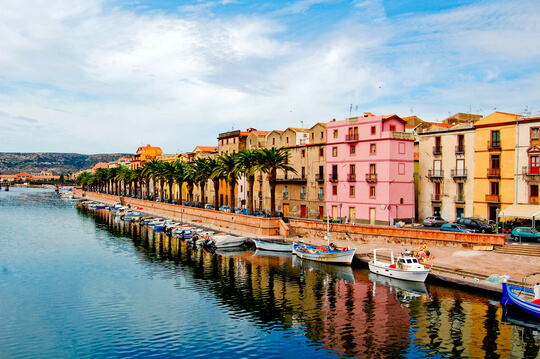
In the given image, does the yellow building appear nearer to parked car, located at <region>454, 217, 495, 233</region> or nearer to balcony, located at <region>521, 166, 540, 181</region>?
balcony, located at <region>521, 166, 540, 181</region>

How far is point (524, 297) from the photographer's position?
3509 cm

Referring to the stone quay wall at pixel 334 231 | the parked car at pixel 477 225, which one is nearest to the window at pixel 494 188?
the parked car at pixel 477 225

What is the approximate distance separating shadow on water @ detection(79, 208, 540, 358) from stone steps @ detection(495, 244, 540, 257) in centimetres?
1042

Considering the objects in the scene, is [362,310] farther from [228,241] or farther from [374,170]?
[374,170]

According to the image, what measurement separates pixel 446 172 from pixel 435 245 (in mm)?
19852

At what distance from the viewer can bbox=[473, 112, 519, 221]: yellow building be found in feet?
199

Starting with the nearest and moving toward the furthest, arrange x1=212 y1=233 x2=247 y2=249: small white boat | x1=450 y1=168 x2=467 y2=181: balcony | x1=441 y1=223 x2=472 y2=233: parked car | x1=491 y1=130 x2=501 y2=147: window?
x1=441 y1=223 x2=472 y2=233: parked car → x1=491 y1=130 x2=501 y2=147: window → x1=450 y1=168 x2=467 y2=181: balcony → x1=212 y1=233 x2=247 y2=249: small white boat

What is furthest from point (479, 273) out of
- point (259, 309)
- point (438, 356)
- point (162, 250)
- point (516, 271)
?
point (162, 250)

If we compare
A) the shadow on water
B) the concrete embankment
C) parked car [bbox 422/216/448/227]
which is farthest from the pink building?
the shadow on water

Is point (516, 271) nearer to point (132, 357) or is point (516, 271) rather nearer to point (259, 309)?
point (259, 309)

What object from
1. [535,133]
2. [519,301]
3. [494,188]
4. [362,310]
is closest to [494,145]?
[535,133]

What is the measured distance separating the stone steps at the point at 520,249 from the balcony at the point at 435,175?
22.6 metres

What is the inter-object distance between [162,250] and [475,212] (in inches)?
1857

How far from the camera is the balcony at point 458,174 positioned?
217 feet
